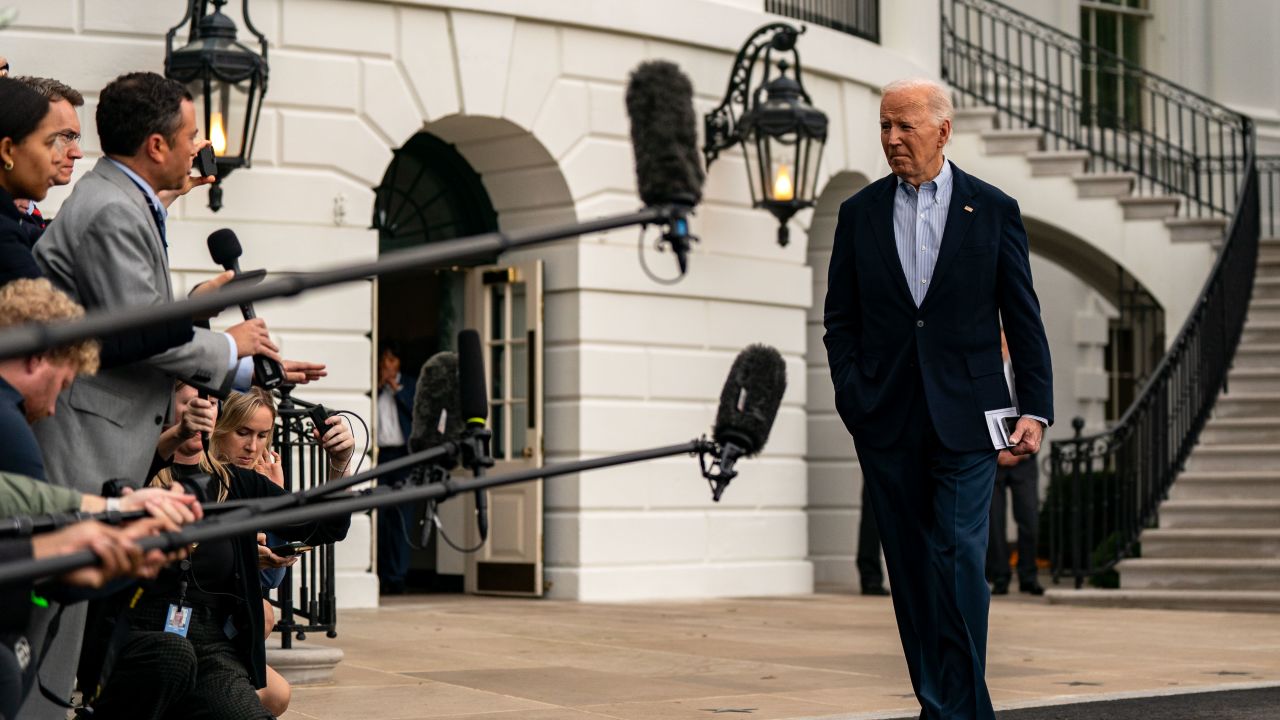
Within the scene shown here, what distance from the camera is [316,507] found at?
3.35 metres

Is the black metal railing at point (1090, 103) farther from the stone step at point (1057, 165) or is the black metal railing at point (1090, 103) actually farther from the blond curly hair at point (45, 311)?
the blond curly hair at point (45, 311)

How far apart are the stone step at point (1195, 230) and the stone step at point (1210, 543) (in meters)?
4.35

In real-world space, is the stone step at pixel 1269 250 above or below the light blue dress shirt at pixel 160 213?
above

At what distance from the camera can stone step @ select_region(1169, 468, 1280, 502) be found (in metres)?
13.8

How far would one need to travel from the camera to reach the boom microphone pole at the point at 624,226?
3061mm

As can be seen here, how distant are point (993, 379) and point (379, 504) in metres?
2.50

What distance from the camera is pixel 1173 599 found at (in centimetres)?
1268

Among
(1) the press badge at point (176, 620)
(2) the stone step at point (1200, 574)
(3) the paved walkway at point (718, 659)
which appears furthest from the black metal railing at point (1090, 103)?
(1) the press badge at point (176, 620)

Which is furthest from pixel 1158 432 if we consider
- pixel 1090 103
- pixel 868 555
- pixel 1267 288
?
pixel 1090 103

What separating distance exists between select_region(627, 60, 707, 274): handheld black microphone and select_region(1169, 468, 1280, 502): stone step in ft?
37.0

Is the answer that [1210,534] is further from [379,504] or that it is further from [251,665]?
[379,504]

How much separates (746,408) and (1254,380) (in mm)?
12134

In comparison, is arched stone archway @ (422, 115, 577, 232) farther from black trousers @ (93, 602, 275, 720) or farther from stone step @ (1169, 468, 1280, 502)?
black trousers @ (93, 602, 275, 720)

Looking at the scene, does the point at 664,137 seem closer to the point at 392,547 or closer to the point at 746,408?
the point at 746,408
